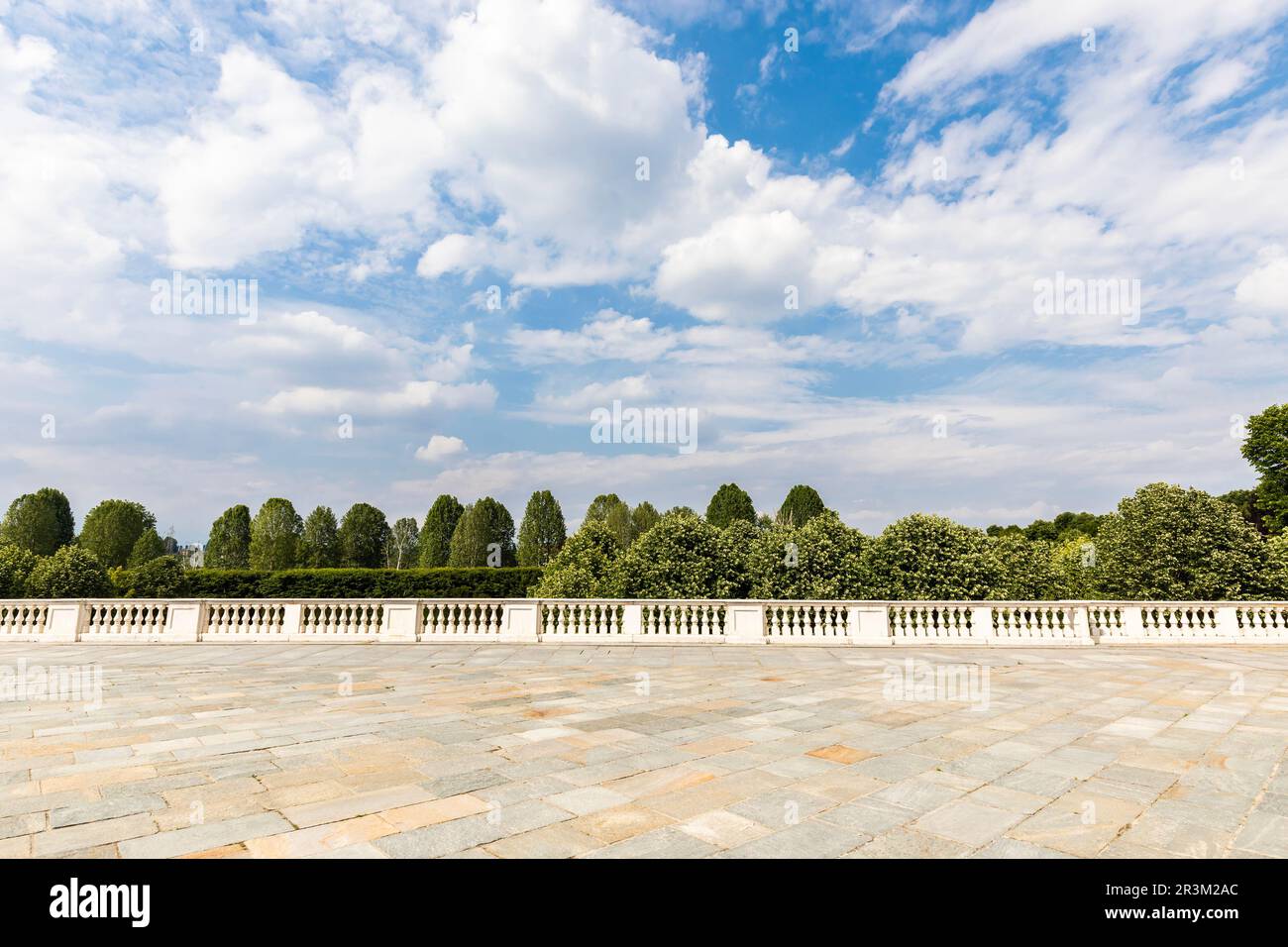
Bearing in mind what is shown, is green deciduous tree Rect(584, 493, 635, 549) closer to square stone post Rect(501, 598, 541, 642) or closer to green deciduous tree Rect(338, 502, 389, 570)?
green deciduous tree Rect(338, 502, 389, 570)

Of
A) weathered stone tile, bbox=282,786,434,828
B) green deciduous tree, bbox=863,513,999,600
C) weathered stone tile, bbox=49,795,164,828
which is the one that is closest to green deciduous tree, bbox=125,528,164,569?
green deciduous tree, bbox=863,513,999,600

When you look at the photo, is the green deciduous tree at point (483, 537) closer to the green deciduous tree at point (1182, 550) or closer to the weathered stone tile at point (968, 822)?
the green deciduous tree at point (1182, 550)

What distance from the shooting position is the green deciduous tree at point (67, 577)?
3322 cm

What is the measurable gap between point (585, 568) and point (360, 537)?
144 ft

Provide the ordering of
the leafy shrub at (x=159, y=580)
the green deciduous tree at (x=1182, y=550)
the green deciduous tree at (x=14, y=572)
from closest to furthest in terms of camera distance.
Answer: the green deciduous tree at (x=1182, y=550) → the green deciduous tree at (x=14, y=572) → the leafy shrub at (x=159, y=580)

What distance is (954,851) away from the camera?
13.5 ft

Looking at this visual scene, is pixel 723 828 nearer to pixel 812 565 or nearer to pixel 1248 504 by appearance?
pixel 812 565

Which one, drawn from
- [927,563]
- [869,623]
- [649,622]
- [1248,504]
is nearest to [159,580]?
→ [649,622]

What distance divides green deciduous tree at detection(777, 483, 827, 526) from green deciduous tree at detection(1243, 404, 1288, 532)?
27.4m

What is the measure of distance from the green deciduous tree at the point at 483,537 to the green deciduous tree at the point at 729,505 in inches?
788

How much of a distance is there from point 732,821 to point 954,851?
56.7 inches

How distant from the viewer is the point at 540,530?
64438mm

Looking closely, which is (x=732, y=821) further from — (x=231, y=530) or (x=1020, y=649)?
(x=231, y=530)

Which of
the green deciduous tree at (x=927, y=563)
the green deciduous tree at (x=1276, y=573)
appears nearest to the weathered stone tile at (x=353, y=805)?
the green deciduous tree at (x=927, y=563)
